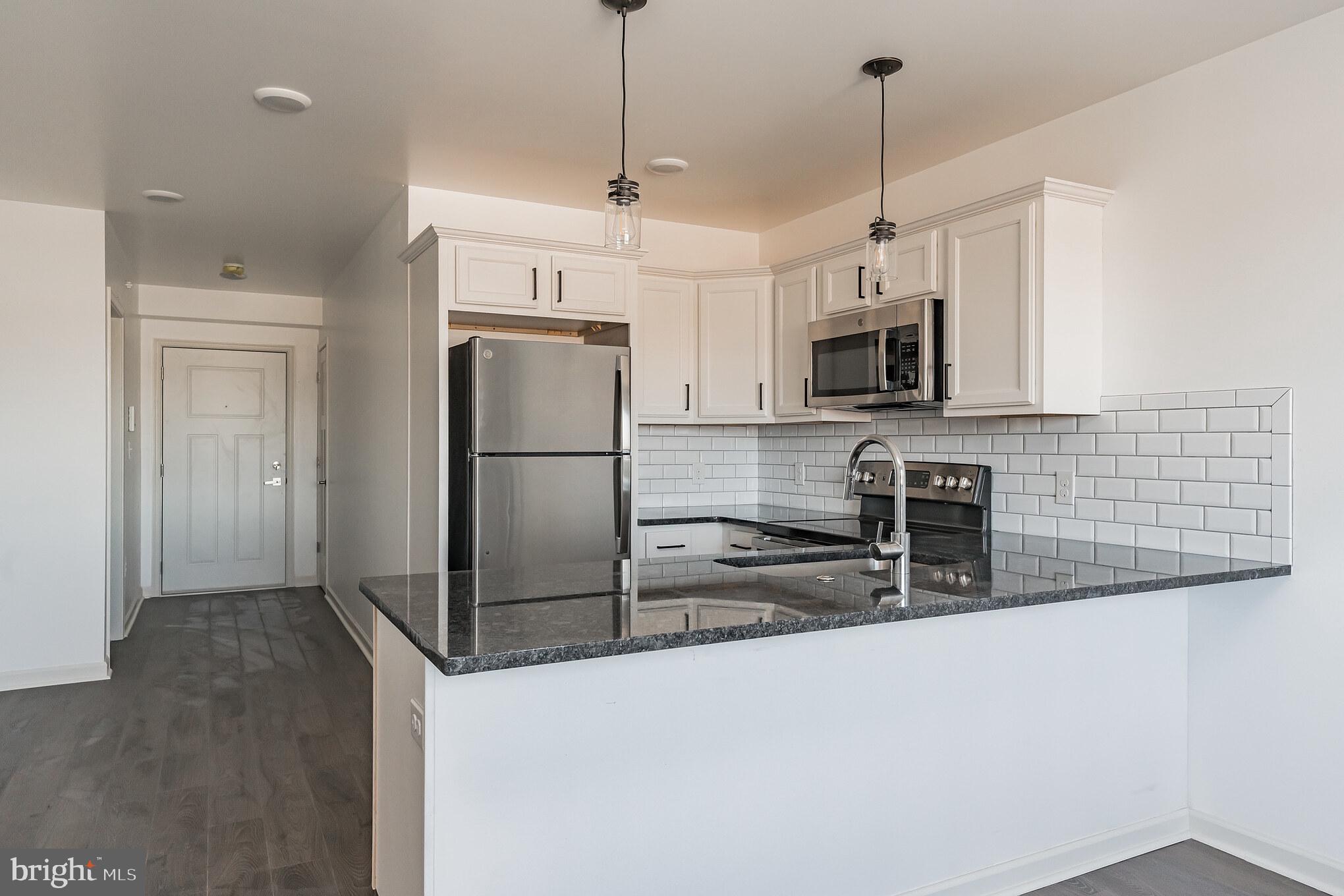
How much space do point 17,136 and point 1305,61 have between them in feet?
14.1

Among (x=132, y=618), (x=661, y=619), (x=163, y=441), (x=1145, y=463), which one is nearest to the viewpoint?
(x=661, y=619)

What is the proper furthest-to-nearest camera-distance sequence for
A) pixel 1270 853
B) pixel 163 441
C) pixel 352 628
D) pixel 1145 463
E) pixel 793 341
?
pixel 163 441, pixel 352 628, pixel 793 341, pixel 1145 463, pixel 1270 853

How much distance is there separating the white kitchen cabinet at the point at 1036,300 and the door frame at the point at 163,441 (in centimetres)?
565

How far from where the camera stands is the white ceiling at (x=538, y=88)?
2.40 metres

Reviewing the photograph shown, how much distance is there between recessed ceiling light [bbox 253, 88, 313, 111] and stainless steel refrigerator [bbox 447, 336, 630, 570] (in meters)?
0.98

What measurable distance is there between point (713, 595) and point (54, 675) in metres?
3.99

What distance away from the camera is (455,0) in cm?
232

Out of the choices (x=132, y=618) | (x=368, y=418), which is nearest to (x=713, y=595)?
(x=368, y=418)

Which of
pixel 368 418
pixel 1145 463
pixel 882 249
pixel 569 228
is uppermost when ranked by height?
pixel 569 228

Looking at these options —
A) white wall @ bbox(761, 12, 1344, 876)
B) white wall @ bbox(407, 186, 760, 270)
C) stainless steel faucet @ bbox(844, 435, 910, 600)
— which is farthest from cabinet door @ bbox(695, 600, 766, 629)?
white wall @ bbox(407, 186, 760, 270)

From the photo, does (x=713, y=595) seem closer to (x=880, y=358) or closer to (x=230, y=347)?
(x=880, y=358)

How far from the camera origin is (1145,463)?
9.30 ft

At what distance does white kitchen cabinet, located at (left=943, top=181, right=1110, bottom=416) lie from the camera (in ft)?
9.41

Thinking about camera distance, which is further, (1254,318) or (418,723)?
(1254,318)
